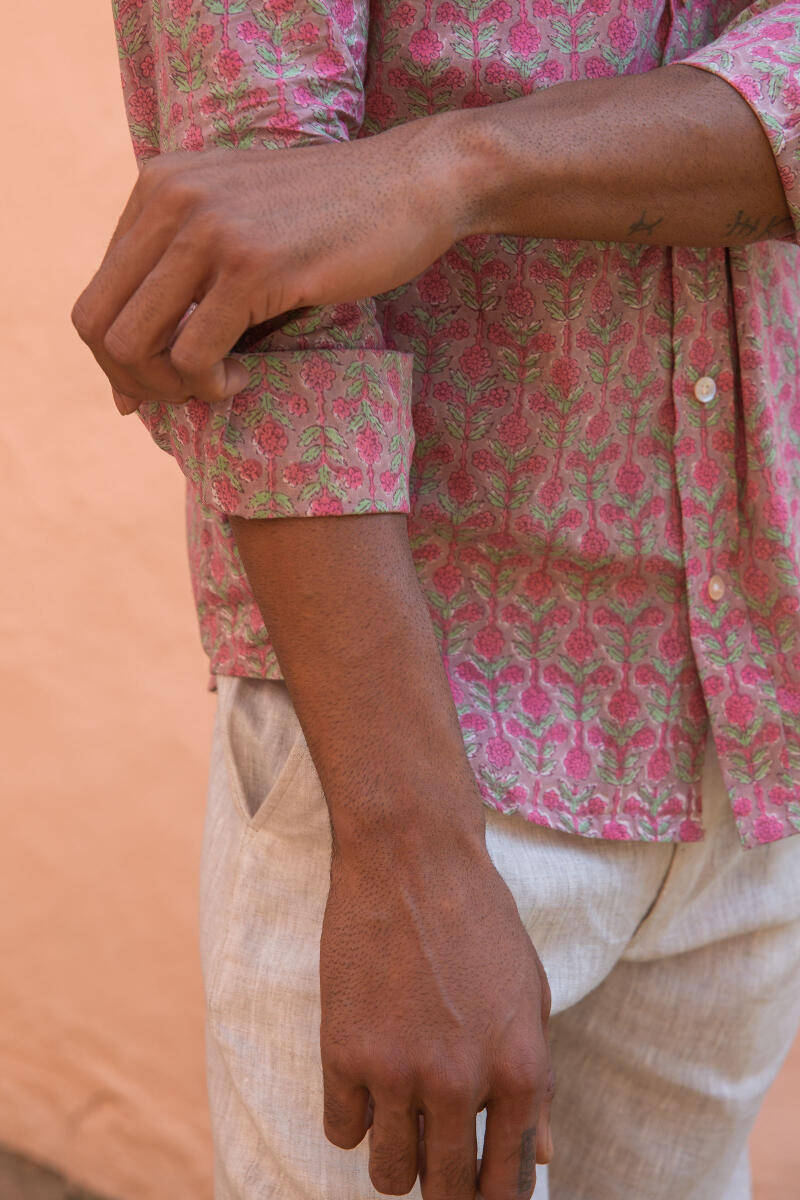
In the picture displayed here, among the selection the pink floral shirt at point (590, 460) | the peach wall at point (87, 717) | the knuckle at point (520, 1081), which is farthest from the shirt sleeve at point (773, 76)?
the peach wall at point (87, 717)

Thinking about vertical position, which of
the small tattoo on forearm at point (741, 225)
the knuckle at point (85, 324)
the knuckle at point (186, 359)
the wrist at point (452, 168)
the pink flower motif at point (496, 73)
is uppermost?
the pink flower motif at point (496, 73)

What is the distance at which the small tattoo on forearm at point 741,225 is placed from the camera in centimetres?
66

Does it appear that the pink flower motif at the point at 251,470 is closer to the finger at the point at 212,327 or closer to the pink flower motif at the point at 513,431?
the finger at the point at 212,327

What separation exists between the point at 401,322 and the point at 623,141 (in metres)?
0.16

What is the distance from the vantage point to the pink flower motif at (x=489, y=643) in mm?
740

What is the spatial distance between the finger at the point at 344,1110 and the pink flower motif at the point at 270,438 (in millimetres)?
307

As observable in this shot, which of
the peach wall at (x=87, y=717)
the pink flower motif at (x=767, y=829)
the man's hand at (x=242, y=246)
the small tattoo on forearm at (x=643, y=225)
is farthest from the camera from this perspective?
the peach wall at (x=87, y=717)

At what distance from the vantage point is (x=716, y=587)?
2.43 ft

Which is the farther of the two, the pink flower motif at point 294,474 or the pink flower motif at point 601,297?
the pink flower motif at point 601,297

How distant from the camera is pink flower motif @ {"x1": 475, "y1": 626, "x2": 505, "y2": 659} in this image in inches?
29.1

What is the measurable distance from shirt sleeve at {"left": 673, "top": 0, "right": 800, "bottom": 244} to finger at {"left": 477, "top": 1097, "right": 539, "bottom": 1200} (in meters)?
0.49

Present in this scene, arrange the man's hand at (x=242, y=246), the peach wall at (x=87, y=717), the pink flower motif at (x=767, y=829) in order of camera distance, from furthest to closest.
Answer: the peach wall at (x=87, y=717) → the pink flower motif at (x=767, y=829) → the man's hand at (x=242, y=246)

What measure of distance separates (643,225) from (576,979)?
0.46 metres

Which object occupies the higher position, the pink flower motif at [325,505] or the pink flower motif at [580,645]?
the pink flower motif at [325,505]
